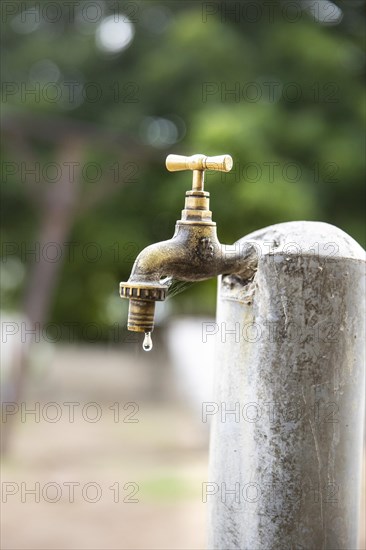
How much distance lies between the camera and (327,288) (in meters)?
2.20

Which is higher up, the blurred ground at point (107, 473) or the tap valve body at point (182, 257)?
the tap valve body at point (182, 257)

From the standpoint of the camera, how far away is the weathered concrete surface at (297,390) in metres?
2.20

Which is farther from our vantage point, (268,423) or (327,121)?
(327,121)

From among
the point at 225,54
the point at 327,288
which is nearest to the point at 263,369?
the point at 327,288

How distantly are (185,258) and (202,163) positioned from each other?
Result: 264 mm

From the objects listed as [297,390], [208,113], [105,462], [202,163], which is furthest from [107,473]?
[202,163]

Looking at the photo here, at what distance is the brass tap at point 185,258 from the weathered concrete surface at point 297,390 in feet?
0.39

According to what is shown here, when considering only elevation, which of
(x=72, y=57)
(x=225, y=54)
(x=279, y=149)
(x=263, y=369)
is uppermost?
(x=72, y=57)

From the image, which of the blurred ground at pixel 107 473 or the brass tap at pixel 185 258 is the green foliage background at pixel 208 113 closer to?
the blurred ground at pixel 107 473

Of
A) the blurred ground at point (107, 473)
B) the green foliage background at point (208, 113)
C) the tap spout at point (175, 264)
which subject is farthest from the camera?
the green foliage background at point (208, 113)

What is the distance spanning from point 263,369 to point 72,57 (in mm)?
7753

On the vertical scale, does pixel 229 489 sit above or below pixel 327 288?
below

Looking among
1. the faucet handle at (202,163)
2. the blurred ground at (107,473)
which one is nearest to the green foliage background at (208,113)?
the blurred ground at (107,473)

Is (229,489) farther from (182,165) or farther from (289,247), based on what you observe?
(182,165)
